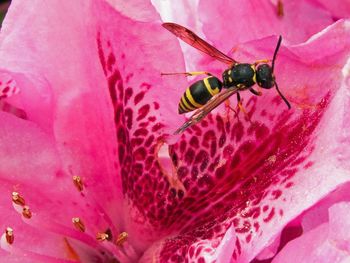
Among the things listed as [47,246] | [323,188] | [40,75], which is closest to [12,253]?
[47,246]

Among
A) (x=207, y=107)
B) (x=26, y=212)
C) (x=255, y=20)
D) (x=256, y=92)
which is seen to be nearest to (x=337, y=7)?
(x=255, y=20)

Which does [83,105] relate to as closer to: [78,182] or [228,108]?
[78,182]

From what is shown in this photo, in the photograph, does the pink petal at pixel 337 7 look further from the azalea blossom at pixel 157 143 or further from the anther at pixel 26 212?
the anther at pixel 26 212

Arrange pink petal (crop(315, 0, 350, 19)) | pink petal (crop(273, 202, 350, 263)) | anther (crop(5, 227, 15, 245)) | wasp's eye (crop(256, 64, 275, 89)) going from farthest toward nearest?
pink petal (crop(315, 0, 350, 19)) → anther (crop(5, 227, 15, 245)) → wasp's eye (crop(256, 64, 275, 89)) → pink petal (crop(273, 202, 350, 263))

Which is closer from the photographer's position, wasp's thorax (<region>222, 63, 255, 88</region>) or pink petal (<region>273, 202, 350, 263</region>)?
pink petal (<region>273, 202, 350, 263</region>)

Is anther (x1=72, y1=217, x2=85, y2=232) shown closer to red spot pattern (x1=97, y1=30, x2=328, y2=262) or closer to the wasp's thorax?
red spot pattern (x1=97, y1=30, x2=328, y2=262)

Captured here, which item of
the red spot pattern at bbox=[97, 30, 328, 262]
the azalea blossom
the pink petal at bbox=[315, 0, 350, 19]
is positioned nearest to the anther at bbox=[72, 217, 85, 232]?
the azalea blossom
